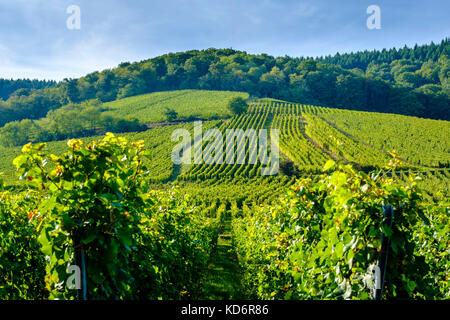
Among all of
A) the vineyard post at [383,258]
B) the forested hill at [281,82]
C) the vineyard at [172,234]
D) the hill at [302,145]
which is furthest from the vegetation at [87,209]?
the forested hill at [281,82]

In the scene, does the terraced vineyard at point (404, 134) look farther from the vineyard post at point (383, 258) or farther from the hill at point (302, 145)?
the vineyard post at point (383, 258)

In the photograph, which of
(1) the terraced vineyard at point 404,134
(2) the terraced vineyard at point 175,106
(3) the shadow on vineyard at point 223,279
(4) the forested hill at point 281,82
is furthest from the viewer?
(4) the forested hill at point 281,82

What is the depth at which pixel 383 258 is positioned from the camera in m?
1.85

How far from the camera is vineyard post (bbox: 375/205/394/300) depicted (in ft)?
5.84

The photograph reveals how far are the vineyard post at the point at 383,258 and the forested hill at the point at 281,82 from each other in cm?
9689

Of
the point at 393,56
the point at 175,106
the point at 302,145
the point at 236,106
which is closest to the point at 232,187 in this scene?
the point at 302,145

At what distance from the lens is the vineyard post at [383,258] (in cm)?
178

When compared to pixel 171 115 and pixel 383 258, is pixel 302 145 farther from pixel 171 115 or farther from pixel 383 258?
pixel 383 258

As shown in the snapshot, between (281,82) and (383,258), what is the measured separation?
105 meters

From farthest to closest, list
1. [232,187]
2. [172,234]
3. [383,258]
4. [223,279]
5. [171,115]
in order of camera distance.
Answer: [171,115]
[232,187]
[223,279]
[172,234]
[383,258]

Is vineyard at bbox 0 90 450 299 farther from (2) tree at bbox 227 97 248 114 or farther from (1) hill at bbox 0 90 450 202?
(2) tree at bbox 227 97 248 114

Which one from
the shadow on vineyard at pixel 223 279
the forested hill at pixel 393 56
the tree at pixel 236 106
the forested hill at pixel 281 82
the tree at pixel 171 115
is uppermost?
the forested hill at pixel 393 56
